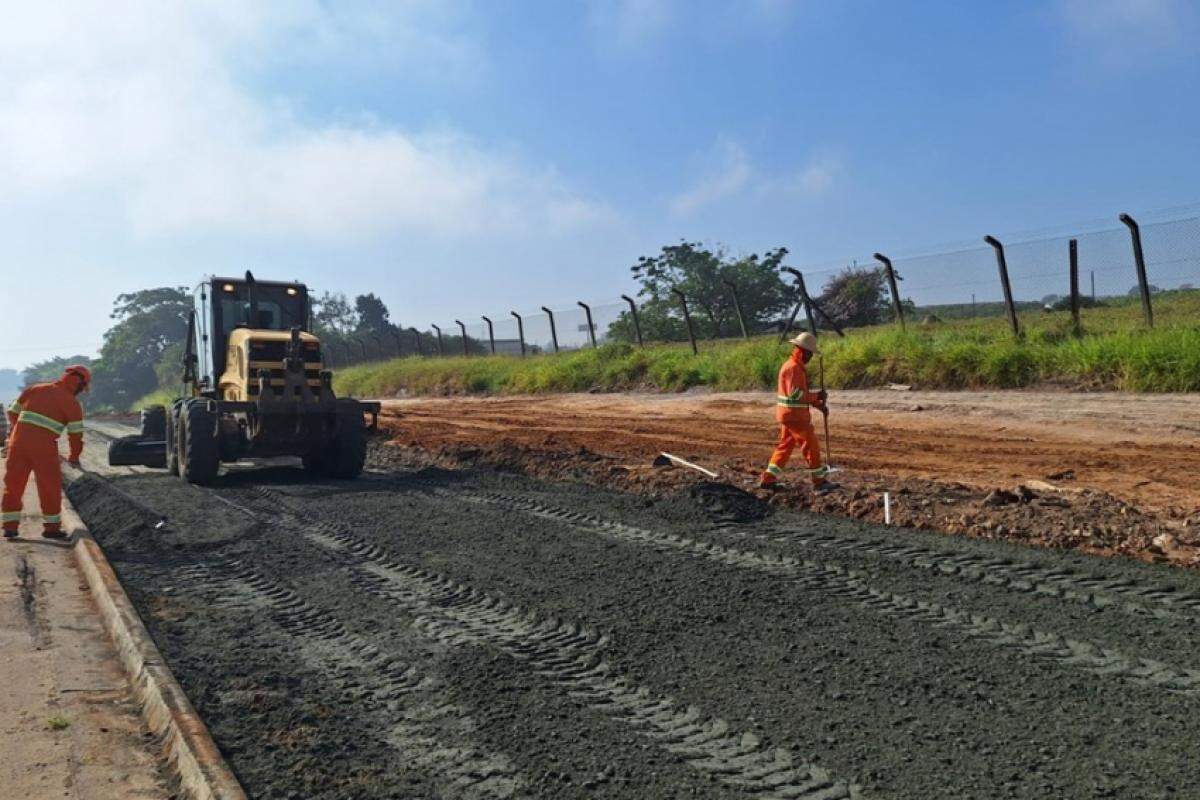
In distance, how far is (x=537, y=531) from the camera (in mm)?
8414

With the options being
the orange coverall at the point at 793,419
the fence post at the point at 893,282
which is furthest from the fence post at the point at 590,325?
the orange coverall at the point at 793,419

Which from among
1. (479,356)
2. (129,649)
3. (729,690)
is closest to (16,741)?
(129,649)

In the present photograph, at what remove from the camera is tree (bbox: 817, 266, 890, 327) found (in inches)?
1012

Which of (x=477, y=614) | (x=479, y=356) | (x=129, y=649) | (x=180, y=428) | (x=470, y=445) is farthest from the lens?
(x=479, y=356)

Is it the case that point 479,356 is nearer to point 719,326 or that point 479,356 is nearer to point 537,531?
point 719,326

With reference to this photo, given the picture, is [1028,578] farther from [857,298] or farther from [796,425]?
[857,298]

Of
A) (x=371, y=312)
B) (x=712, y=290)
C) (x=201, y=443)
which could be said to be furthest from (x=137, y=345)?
(x=201, y=443)

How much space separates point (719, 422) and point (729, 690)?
1197 cm

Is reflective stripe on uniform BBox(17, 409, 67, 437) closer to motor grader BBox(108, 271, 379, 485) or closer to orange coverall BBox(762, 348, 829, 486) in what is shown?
motor grader BBox(108, 271, 379, 485)

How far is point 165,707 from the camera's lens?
4445 mm

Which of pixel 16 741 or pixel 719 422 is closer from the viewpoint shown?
pixel 16 741

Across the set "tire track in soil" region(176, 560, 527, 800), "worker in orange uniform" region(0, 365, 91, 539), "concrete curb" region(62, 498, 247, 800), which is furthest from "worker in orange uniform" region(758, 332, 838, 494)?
"worker in orange uniform" region(0, 365, 91, 539)

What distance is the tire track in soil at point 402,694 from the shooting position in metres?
3.86

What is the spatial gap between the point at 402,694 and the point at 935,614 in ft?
9.36
